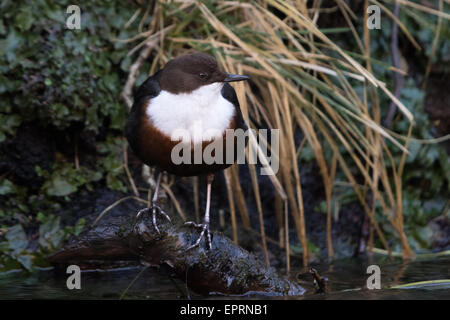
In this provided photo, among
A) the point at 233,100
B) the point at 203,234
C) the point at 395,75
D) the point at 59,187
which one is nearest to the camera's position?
the point at 203,234

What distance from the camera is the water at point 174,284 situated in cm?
289

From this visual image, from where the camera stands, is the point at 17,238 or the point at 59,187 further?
the point at 59,187

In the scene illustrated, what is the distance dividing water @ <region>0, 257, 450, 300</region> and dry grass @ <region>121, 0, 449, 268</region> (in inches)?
13.9

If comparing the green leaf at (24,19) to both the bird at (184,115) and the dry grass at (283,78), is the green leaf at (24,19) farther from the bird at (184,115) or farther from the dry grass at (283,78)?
the bird at (184,115)

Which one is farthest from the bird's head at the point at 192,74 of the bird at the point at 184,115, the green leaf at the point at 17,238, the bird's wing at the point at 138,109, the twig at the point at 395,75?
the twig at the point at 395,75

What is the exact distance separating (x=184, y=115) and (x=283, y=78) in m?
1.13

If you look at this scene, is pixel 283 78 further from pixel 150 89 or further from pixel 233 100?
pixel 150 89

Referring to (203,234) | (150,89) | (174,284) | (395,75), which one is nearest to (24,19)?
(150,89)

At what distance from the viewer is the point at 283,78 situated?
3867 millimetres

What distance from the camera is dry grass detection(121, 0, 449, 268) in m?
3.79

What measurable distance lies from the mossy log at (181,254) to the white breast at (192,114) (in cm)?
46

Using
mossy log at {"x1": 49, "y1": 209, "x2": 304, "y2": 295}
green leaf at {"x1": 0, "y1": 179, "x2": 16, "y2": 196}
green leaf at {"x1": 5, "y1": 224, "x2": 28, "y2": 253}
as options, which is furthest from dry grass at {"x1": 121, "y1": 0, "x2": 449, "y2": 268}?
green leaf at {"x1": 5, "y1": 224, "x2": 28, "y2": 253}

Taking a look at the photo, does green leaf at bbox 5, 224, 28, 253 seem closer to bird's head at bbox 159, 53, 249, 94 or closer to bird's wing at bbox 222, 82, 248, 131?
bird's head at bbox 159, 53, 249, 94

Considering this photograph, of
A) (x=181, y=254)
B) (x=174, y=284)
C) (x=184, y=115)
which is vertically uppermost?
(x=184, y=115)
